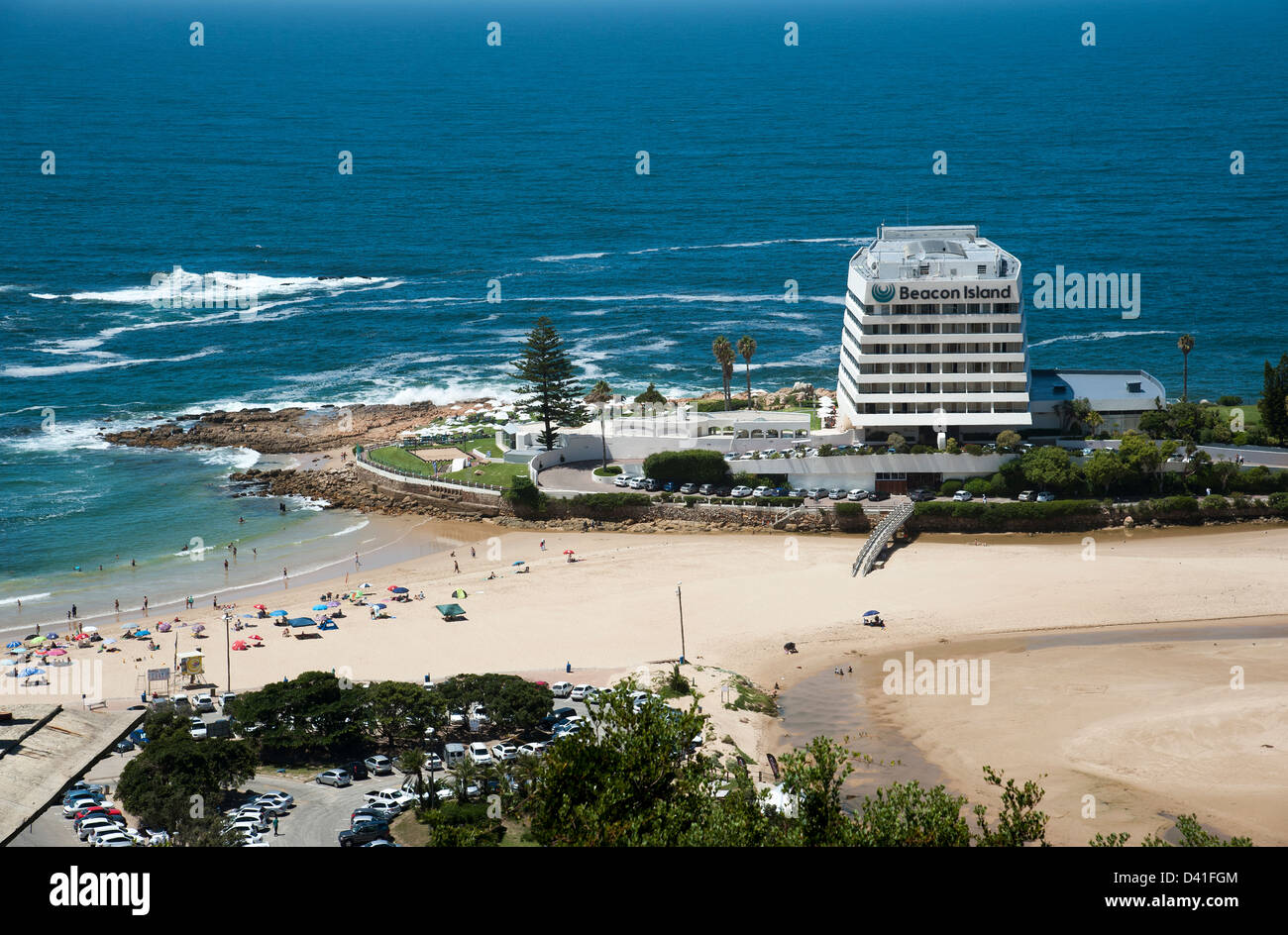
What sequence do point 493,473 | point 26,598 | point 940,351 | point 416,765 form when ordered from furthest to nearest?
point 493,473, point 940,351, point 26,598, point 416,765

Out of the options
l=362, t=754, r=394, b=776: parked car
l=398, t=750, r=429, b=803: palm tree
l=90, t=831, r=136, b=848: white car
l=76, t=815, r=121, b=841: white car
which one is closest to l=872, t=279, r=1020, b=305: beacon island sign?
l=362, t=754, r=394, b=776: parked car

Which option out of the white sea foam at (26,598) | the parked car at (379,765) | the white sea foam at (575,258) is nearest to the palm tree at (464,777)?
the parked car at (379,765)

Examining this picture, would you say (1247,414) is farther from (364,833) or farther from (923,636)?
(364,833)

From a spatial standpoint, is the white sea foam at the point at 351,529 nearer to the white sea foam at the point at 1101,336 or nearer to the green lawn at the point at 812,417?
the green lawn at the point at 812,417

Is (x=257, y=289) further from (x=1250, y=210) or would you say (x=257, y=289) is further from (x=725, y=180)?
(x=1250, y=210)

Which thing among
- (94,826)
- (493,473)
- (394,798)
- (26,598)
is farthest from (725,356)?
(94,826)

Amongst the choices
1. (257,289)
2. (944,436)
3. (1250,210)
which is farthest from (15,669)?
(1250,210)
